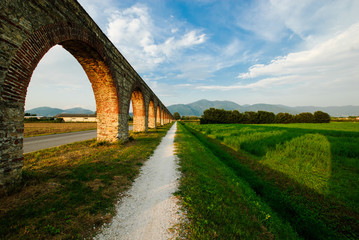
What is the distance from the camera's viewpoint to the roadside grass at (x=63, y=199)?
7.39 ft

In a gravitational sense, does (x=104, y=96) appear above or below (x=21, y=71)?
above

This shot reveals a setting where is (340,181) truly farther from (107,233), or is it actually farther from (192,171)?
(107,233)

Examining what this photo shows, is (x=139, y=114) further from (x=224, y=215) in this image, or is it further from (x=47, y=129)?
(x=47, y=129)

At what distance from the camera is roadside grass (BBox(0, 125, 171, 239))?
225 cm

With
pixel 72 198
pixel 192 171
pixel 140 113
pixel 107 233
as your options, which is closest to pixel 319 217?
pixel 192 171

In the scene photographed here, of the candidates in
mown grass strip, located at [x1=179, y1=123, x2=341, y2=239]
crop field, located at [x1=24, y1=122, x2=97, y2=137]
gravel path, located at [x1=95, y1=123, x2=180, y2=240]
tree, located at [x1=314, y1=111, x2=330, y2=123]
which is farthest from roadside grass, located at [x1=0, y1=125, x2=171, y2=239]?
tree, located at [x1=314, y1=111, x2=330, y2=123]

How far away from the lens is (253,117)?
174 feet

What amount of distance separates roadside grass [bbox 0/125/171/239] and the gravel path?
0.25m

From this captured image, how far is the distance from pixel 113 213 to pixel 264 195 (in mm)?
4335

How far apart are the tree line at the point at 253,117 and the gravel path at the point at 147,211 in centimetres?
4789

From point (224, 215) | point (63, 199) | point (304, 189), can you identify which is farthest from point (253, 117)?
point (63, 199)

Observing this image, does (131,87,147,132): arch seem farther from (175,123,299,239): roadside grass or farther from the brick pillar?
(175,123,299,239): roadside grass

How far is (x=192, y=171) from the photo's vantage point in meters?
4.96

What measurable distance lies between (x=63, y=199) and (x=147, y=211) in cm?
204
